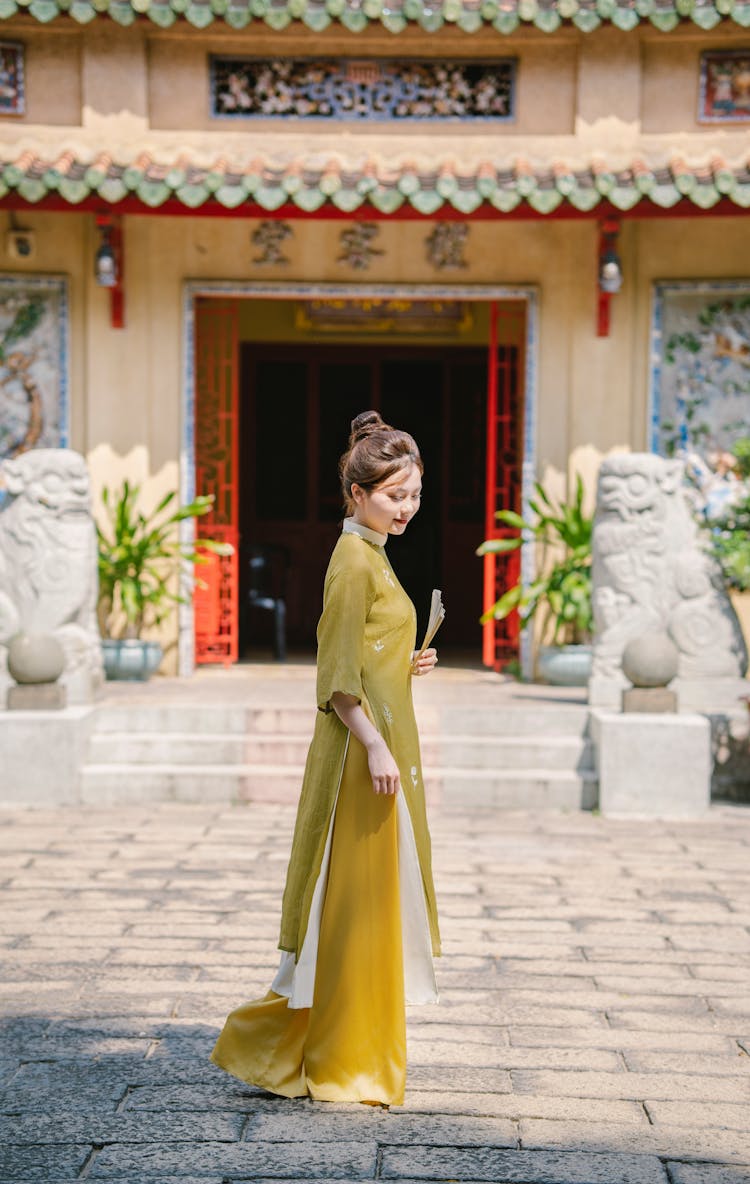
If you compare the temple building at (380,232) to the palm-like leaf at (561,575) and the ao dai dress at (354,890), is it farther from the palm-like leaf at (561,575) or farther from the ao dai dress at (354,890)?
the ao dai dress at (354,890)

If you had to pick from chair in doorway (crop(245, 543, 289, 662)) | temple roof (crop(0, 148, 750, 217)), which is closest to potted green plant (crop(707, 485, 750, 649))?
temple roof (crop(0, 148, 750, 217))

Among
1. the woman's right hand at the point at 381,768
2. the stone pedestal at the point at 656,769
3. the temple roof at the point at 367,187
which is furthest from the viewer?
the temple roof at the point at 367,187

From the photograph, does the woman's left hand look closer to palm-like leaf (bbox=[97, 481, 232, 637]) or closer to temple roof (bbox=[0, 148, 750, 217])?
temple roof (bbox=[0, 148, 750, 217])

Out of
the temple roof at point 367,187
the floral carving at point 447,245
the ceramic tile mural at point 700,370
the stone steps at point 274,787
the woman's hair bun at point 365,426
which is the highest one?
the temple roof at point 367,187

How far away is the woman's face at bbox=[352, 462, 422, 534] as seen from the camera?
3.55m

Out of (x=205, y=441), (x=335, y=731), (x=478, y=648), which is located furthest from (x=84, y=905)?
(x=478, y=648)

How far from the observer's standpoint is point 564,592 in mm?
9148

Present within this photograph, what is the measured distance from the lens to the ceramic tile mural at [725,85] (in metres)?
9.93

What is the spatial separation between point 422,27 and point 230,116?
1.41 metres

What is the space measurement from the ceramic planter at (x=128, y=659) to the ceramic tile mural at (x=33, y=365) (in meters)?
1.52

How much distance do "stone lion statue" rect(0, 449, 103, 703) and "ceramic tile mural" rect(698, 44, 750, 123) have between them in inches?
198

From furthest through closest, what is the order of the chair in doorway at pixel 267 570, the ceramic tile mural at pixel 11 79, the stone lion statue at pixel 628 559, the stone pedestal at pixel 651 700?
the chair in doorway at pixel 267 570 < the ceramic tile mural at pixel 11 79 < the stone lion statue at pixel 628 559 < the stone pedestal at pixel 651 700

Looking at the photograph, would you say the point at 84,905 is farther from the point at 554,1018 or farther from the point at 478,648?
the point at 478,648

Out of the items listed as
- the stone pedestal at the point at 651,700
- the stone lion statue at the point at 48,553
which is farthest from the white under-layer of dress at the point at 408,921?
the stone lion statue at the point at 48,553
